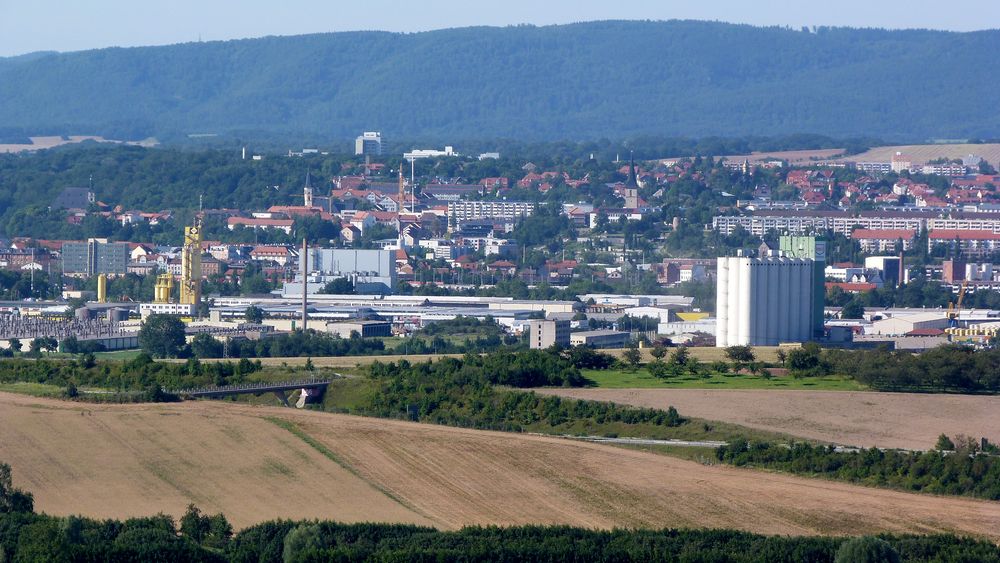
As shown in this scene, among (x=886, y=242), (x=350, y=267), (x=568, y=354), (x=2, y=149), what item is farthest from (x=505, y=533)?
(x=2, y=149)

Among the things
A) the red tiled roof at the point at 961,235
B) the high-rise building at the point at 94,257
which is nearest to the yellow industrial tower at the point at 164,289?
the high-rise building at the point at 94,257

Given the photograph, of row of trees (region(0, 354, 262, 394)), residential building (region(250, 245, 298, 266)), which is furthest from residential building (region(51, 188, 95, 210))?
row of trees (region(0, 354, 262, 394))

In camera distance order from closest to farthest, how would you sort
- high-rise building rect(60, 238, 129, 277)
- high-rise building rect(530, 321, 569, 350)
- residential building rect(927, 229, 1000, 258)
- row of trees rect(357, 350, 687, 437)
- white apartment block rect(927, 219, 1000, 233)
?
row of trees rect(357, 350, 687, 437) → high-rise building rect(530, 321, 569, 350) → high-rise building rect(60, 238, 129, 277) → residential building rect(927, 229, 1000, 258) → white apartment block rect(927, 219, 1000, 233)

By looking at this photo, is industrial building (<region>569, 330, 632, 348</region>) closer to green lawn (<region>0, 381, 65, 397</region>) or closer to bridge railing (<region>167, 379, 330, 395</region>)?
bridge railing (<region>167, 379, 330, 395</region>)

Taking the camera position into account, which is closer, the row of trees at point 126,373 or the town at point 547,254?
the row of trees at point 126,373

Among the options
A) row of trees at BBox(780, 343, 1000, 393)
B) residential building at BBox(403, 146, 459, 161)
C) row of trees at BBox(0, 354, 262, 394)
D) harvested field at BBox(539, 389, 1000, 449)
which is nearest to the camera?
harvested field at BBox(539, 389, 1000, 449)

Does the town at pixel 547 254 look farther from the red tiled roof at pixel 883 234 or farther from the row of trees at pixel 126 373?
the row of trees at pixel 126 373

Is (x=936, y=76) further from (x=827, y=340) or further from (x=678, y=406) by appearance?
(x=678, y=406)

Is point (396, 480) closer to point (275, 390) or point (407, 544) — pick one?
point (407, 544)

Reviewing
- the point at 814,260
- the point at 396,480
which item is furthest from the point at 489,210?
the point at 396,480
